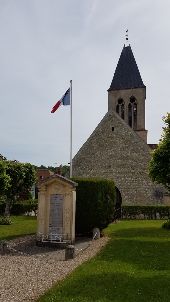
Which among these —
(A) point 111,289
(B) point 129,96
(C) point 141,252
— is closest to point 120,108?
(B) point 129,96

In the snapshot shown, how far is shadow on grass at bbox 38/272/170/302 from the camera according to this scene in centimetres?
882

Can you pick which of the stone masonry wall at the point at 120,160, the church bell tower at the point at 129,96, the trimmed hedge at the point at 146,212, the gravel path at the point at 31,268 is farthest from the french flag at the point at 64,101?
the church bell tower at the point at 129,96

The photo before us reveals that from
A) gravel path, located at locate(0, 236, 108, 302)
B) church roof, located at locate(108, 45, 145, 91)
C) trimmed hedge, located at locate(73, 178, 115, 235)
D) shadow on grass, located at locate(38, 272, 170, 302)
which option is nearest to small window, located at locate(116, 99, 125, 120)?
A: church roof, located at locate(108, 45, 145, 91)

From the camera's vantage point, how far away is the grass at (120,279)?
896 centimetres

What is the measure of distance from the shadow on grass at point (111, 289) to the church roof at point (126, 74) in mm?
48310

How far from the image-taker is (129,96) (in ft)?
190

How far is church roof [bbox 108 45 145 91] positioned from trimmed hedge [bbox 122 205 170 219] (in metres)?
24.4

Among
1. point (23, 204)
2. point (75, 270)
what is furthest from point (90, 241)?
point (23, 204)

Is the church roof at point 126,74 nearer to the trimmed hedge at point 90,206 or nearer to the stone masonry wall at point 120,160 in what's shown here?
the stone masonry wall at point 120,160

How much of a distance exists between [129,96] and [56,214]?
134 ft

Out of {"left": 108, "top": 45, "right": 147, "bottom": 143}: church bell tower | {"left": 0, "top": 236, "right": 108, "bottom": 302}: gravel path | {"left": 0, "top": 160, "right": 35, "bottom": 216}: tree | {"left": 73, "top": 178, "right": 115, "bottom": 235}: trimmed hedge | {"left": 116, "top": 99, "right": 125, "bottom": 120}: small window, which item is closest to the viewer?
{"left": 0, "top": 236, "right": 108, "bottom": 302}: gravel path

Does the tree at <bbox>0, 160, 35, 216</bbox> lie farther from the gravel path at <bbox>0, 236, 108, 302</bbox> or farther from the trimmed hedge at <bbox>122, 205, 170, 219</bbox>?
the gravel path at <bbox>0, 236, 108, 302</bbox>

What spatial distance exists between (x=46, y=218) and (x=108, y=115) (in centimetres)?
2436

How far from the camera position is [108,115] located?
42031 mm
